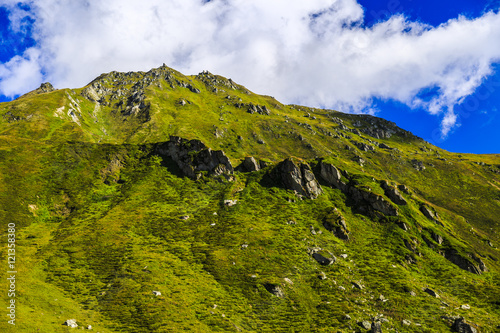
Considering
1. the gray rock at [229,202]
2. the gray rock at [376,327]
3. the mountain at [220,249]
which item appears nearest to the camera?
the gray rock at [376,327]

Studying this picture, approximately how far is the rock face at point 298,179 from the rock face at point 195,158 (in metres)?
30.3

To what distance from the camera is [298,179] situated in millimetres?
129875

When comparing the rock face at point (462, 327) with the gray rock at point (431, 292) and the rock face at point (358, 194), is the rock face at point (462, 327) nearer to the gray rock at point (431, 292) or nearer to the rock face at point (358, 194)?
the gray rock at point (431, 292)

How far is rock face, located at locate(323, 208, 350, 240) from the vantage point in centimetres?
10356

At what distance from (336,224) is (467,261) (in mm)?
49824

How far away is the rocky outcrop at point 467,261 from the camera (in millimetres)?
94975

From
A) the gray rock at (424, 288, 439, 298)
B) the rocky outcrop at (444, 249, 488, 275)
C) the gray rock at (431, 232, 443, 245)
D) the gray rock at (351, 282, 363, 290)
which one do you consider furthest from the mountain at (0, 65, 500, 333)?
the gray rock at (431, 232, 443, 245)

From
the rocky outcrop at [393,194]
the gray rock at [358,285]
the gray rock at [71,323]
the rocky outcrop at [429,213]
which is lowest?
the gray rock at [71,323]

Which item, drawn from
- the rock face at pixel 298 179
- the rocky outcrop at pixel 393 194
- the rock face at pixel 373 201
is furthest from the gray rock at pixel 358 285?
the rocky outcrop at pixel 393 194

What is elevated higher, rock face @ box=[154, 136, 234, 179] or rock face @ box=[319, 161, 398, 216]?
rock face @ box=[154, 136, 234, 179]

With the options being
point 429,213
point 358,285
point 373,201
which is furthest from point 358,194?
point 358,285

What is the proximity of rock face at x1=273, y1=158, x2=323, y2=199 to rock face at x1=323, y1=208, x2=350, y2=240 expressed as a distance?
55.8ft

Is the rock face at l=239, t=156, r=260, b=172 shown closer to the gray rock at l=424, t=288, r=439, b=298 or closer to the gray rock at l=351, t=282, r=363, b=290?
the gray rock at l=351, t=282, r=363, b=290

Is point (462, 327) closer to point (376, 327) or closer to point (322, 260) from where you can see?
point (376, 327)
